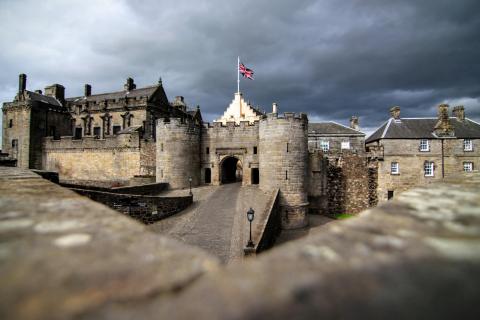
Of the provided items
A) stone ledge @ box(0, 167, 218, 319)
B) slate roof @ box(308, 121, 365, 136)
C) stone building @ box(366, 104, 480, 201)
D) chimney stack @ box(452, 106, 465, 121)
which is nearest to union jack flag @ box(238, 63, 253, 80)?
slate roof @ box(308, 121, 365, 136)

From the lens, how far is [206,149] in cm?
2558

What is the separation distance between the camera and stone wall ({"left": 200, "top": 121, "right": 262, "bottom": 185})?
80.9ft

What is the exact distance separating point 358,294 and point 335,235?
1.68ft

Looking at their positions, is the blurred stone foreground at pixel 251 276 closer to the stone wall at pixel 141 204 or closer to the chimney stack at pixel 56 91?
the stone wall at pixel 141 204

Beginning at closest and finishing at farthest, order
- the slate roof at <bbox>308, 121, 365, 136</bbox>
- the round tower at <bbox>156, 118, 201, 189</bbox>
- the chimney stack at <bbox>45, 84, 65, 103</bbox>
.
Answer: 1. the round tower at <bbox>156, 118, 201, 189</bbox>
2. the slate roof at <bbox>308, 121, 365, 136</bbox>
3. the chimney stack at <bbox>45, 84, 65, 103</bbox>

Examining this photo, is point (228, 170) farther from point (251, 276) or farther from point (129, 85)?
point (251, 276)

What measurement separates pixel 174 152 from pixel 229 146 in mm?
5341

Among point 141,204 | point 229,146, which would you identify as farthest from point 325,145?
point 141,204

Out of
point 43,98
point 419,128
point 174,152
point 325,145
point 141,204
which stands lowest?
point 141,204

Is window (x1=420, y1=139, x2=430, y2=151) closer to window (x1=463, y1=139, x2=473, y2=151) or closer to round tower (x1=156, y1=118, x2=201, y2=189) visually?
window (x1=463, y1=139, x2=473, y2=151)

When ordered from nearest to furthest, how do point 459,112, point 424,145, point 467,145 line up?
point 424,145
point 467,145
point 459,112

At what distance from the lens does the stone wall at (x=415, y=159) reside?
26.2m

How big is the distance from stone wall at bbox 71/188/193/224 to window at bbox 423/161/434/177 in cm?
2578

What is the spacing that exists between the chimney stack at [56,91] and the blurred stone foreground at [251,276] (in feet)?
151
